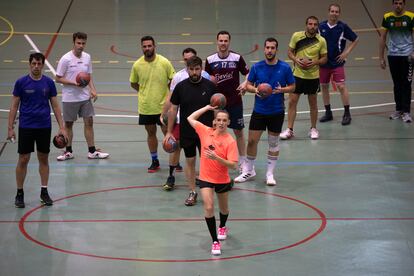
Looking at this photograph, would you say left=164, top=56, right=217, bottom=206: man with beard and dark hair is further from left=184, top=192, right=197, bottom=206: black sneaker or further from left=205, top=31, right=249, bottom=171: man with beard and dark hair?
left=205, top=31, right=249, bottom=171: man with beard and dark hair

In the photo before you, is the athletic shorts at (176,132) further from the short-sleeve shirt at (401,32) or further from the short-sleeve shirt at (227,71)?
the short-sleeve shirt at (401,32)

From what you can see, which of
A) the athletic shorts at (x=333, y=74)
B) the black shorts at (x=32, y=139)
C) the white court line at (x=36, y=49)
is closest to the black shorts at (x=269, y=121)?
the black shorts at (x=32, y=139)

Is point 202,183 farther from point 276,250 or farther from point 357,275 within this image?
point 357,275

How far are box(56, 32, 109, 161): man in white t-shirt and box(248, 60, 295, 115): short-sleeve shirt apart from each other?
311 cm

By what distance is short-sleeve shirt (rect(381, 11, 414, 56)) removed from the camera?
16.9m

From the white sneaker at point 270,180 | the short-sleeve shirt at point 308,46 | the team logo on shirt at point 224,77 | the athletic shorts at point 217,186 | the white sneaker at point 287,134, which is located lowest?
the white sneaker at point 270,180

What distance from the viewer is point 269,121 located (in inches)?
515

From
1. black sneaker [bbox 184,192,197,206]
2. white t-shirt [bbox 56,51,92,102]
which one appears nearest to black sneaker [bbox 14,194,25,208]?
black sneaker [bbox 184,192,197,206]

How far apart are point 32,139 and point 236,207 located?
309cm

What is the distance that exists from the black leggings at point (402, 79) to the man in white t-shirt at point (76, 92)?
20.8 ft

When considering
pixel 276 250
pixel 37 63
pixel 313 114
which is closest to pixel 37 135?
pixel 37 63

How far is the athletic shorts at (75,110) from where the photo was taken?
47.5 feet

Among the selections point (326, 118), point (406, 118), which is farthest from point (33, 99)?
point (406, 118)

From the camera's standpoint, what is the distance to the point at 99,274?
31.3 ft
